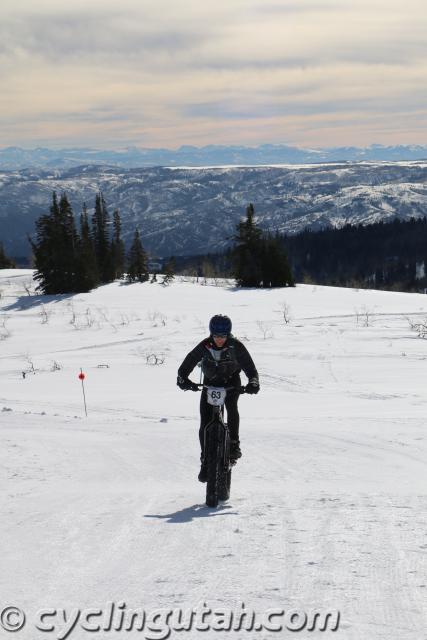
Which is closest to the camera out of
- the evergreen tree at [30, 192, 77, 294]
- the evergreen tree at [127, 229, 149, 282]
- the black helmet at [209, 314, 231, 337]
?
the black helmet at [209, 314, 231, 337]

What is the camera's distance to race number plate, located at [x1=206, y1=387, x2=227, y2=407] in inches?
238

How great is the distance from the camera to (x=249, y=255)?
5456 cm

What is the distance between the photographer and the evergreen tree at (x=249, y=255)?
5416 cm

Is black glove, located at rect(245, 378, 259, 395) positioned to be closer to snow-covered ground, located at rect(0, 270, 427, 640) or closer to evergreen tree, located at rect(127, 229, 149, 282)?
snow-covered ground, located at rect(0, 270, 427, 640)

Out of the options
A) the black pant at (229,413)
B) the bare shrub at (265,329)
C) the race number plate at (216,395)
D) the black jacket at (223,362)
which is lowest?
the bare shrub at (265,329)

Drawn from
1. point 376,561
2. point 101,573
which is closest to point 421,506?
point 376,561

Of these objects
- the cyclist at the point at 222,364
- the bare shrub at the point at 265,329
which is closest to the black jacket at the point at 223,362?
the cyclist at the point at 222,364

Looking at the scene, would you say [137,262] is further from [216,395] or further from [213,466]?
[213,466]

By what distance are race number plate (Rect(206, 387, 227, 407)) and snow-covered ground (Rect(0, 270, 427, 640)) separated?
1000 mm

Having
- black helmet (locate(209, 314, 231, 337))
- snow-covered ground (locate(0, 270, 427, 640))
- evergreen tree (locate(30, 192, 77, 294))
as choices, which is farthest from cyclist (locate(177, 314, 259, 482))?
evergreen tree (locate(30, 192, 77, 294))

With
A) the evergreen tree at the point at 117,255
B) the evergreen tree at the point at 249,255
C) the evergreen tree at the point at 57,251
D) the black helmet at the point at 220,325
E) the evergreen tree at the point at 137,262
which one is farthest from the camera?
the evergreen tree at the point at 117,255

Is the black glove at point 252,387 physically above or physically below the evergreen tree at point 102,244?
below

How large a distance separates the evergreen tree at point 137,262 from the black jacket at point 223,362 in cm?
5848

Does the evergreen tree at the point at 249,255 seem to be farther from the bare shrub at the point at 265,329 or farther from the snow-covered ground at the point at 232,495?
the snow-covered ground at the point at 232,495
